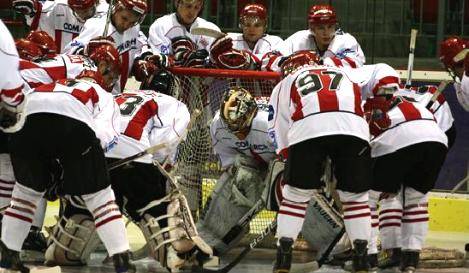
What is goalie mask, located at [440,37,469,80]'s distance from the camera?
6.42m

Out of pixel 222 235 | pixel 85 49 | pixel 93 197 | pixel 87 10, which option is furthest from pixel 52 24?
pixel 93 197

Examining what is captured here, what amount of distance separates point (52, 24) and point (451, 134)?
2092mm

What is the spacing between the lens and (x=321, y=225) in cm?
600

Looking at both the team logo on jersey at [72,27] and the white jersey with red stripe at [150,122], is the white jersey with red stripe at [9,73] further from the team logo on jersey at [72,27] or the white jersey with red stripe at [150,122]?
the team logo on jersey at [72,27]

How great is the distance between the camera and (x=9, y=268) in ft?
16.9

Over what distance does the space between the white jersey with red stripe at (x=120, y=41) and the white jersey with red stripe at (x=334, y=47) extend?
71cm

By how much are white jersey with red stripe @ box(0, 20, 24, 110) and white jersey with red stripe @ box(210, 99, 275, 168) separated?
1399 millimetres

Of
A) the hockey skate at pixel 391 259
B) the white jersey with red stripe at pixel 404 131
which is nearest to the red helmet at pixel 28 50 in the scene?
the white jersey with red stripe at pixel 404 131

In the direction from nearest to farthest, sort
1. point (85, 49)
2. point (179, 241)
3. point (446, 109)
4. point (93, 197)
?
point (93, 197) < point (179, 241) < point (85, 49) < point (446, 109)

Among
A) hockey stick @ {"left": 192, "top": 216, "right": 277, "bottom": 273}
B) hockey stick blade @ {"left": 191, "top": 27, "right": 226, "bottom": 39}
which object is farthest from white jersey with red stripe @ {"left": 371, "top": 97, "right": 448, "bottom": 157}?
hockey stick blade @ {"left": 191, "top": 27, "right": 226, "bottom": 39}

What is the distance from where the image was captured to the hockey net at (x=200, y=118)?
250 inches

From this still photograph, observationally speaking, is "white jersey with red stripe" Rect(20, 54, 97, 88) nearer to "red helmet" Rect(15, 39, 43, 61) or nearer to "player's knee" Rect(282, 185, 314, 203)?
"red helmet" Rect(15, 39, 43, 61)

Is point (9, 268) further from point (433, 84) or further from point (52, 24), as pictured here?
point (433, 84)

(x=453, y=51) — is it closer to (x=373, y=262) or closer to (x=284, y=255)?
(x=373, y=262)
